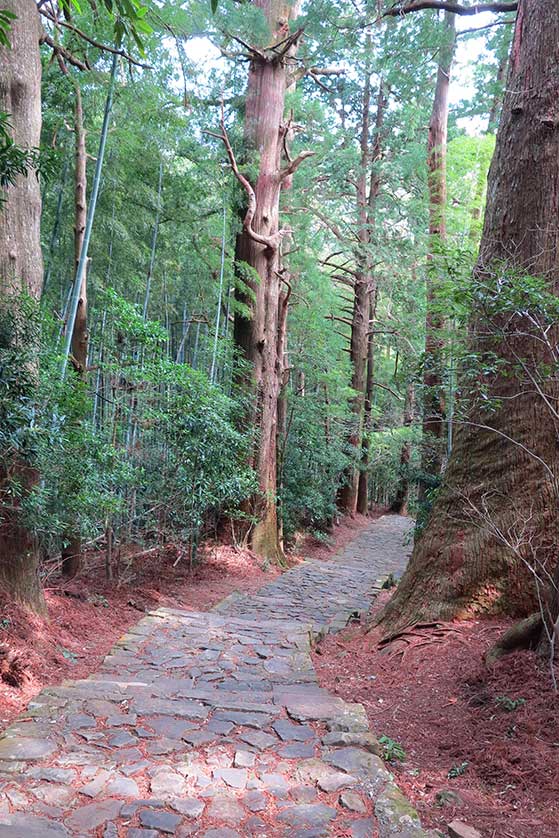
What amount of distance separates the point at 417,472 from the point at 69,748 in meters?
6.30

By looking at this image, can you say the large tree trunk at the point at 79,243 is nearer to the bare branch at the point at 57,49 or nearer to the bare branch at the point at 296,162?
the bare branch at the point at 57,49

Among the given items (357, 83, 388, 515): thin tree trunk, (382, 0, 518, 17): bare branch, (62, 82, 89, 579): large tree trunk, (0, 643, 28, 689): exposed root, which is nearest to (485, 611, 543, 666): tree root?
(0, 643, 28, 689): exposed root

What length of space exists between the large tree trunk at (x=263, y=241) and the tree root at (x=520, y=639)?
5.27m

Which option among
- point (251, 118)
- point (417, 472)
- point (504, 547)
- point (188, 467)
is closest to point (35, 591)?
point (188, 467)

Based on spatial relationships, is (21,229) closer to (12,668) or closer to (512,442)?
(12,668)

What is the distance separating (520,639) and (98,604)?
360 centimetres

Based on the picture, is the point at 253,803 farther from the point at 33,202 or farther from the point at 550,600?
the point at 33,202

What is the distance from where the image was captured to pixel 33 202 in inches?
160

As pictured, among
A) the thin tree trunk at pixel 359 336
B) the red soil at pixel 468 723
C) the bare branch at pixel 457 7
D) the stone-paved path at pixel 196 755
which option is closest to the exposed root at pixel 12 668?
the stone-paved path at pixel 196 755

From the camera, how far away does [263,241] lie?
26.8ft

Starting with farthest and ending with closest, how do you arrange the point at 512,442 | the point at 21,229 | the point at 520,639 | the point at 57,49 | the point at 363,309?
the point at 363,309 < the point at 57,49 < the point at 21,229 < the point at 512,442 < the point at 520,639

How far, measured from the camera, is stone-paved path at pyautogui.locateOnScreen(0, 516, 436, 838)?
2.03 m

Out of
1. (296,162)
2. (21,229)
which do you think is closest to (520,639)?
(21,229)

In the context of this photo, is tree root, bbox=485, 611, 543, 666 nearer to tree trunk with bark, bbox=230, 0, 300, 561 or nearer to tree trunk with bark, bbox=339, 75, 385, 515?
tree trunk with bark, bbox=230, 0, 300, 561
